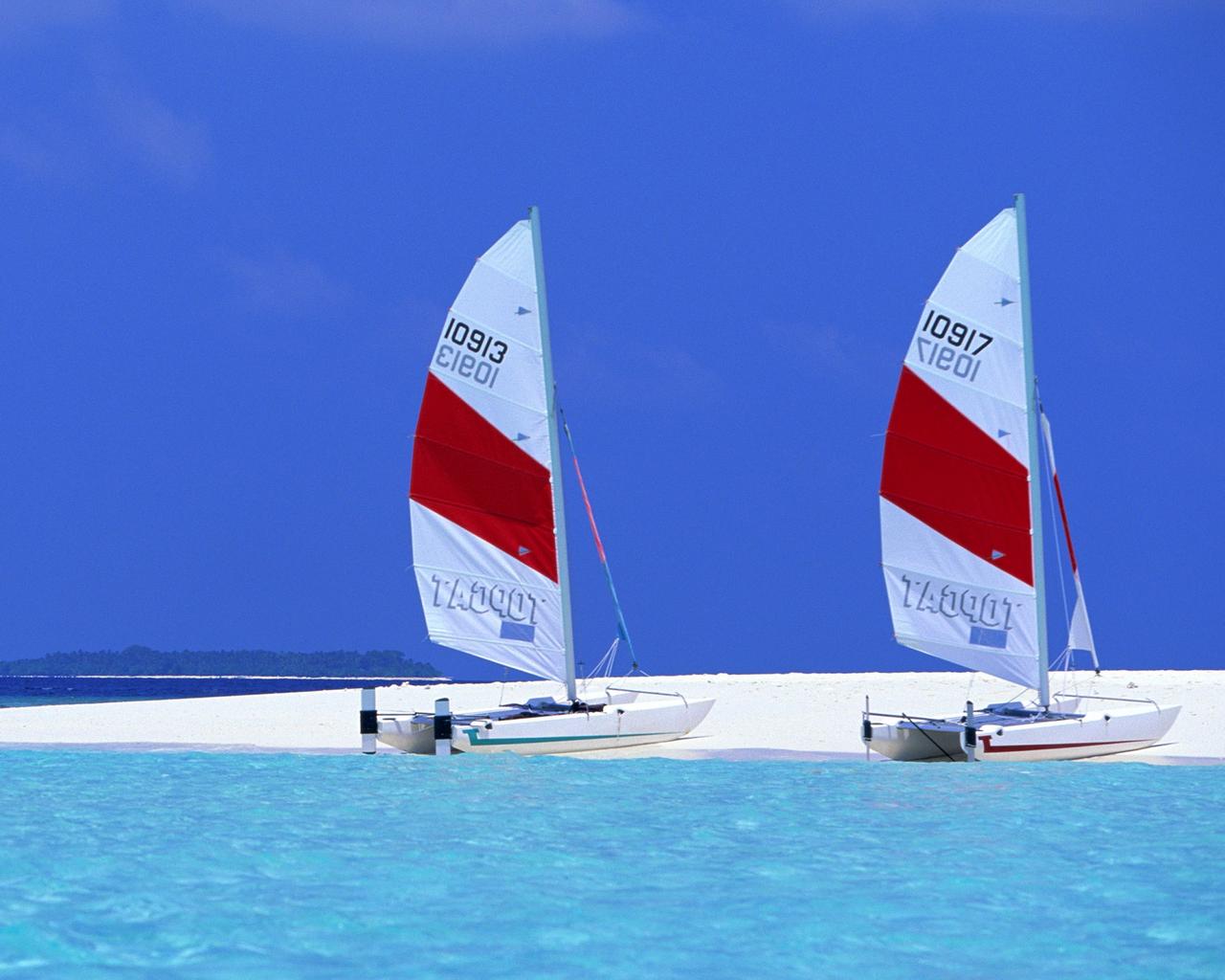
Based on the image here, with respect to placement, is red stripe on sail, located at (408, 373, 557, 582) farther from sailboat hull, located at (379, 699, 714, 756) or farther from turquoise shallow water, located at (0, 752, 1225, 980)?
turquoise shallow water, located at (0, 752, 1225, 980)

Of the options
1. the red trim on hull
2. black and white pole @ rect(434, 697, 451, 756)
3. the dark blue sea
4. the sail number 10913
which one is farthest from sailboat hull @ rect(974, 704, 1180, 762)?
the dark blue sea

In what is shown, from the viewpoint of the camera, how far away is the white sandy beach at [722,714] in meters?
24.5

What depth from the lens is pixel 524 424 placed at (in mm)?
23953

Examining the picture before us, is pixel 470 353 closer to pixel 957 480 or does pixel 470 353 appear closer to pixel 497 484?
pixel 497 484

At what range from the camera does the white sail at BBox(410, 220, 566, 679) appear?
24.0 meters

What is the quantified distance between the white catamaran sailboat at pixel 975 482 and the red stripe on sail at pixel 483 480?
5395 mm

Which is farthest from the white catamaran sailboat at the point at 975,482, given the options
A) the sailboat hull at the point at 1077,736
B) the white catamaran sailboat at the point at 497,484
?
the white catamaran sailboat at the point at 497,484

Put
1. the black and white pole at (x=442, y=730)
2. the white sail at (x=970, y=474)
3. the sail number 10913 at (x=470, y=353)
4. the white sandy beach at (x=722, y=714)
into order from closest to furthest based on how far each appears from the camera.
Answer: the black and white pole at (x=442, y=730) < the white sail at (x=970, y=474) < the sail number 10913 at (x=470, y=353) < the white sandy beach at (x=722, y=714)

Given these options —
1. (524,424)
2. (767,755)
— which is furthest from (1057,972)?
(524,424)

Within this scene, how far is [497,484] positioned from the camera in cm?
2417

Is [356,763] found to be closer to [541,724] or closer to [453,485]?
[541,724]

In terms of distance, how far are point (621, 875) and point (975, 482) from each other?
38.5 ft

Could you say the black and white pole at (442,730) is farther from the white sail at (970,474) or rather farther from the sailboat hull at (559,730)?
the white sail at (970,474)

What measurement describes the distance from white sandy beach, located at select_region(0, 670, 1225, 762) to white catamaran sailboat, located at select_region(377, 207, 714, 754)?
8.15 feet
